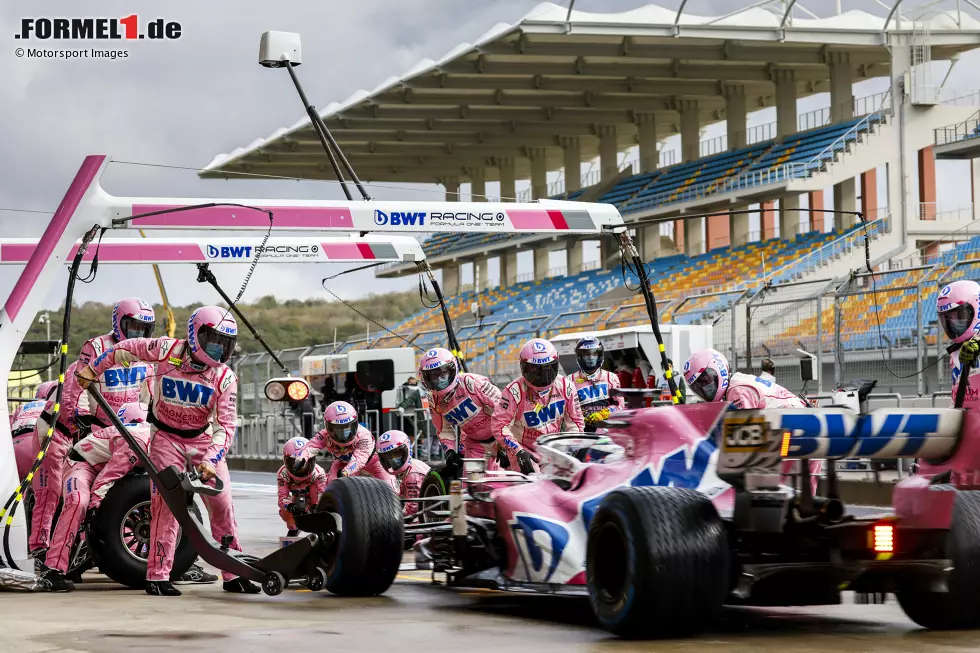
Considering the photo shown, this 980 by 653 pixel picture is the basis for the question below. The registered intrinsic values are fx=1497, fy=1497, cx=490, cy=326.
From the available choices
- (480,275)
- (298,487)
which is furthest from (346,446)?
(480,275)

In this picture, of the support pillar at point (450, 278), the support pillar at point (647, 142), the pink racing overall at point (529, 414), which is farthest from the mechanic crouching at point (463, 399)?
the support pillar at point (450, 278)

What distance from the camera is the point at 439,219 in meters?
13.3

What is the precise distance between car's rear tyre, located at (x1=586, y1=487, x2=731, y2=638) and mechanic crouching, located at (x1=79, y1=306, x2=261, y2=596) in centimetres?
415

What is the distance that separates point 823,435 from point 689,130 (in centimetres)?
4207

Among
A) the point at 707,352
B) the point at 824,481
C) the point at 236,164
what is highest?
the point at 236,164

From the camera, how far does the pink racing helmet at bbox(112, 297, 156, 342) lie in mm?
12523

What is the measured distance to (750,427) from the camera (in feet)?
23.7

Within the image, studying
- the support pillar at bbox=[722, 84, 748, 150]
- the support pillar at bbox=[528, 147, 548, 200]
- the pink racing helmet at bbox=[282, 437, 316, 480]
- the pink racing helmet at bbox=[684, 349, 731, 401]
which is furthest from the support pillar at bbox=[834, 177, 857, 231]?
the pink racing helmet at bbox=[684, 349, 731, 401]

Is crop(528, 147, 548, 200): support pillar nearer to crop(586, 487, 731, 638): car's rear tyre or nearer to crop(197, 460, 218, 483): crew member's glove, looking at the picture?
crop(197, 460, 218, 483): crew member's glove

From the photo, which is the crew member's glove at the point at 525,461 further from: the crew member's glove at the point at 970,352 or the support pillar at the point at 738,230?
the support pillar at the point at 738,230

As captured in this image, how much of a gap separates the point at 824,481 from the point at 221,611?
149 inches

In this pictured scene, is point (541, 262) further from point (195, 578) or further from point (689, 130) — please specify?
point (195, 578)

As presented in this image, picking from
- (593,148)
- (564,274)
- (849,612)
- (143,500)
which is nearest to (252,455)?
(564,274)

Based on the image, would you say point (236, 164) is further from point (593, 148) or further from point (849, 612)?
point (849, 612)
